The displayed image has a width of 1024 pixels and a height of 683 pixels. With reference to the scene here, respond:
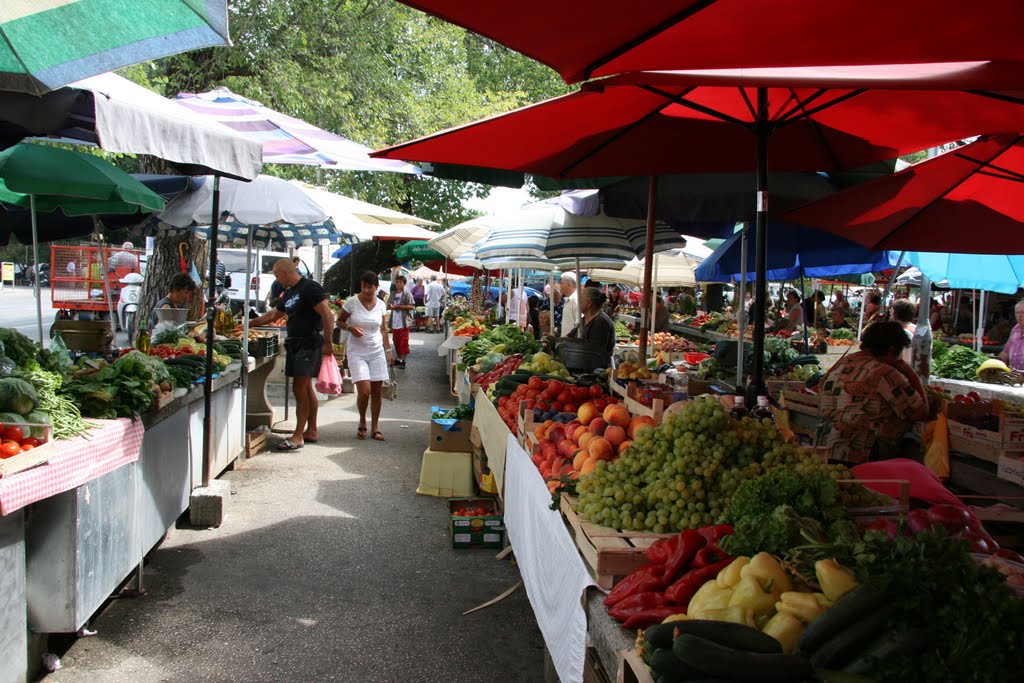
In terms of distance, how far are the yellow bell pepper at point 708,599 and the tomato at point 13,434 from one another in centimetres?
348

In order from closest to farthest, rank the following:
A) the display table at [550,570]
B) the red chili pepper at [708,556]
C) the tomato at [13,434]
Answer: the red chili pepper at [708,556]
the display table at [550,570]
the tomato at [13,434]

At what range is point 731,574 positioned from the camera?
8.12 feet

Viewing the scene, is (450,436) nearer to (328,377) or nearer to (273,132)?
(328,377)

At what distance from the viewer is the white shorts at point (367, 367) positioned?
1008 centimetres

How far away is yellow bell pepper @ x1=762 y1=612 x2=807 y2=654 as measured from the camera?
2.13 metres

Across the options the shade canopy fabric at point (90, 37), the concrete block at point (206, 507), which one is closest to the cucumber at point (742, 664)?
the shade canopy fabric at point (90, 37)

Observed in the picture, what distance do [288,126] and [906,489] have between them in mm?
6731

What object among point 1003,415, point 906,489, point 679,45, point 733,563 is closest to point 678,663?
point 733,563

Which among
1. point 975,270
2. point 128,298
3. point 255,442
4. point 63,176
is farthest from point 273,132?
point 128,298

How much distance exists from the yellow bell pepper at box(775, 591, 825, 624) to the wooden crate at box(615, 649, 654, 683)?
1.36 feet

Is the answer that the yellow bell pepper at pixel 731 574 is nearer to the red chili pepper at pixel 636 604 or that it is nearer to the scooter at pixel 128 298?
the red chili pepper at pixel 636 604

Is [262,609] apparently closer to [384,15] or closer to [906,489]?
[906,489]

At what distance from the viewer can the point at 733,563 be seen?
252cm

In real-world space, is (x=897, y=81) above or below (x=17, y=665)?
above
